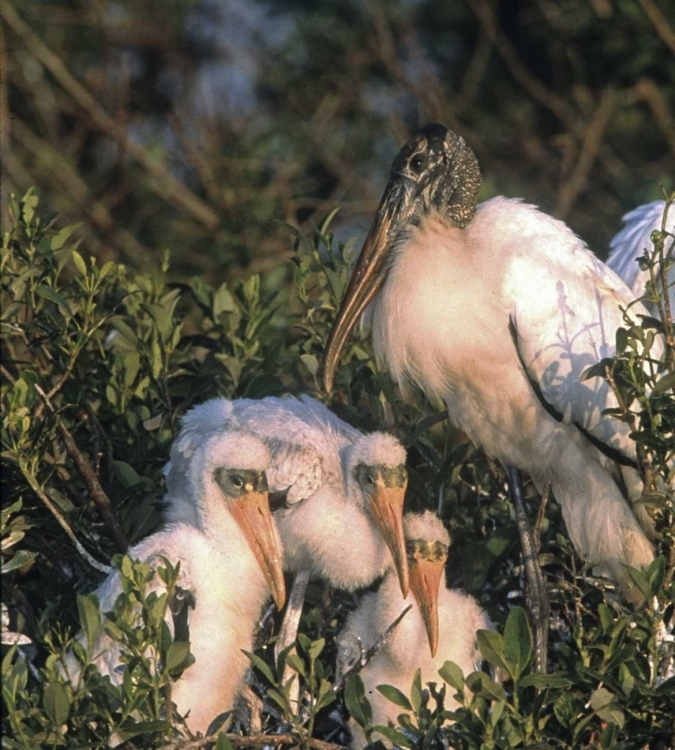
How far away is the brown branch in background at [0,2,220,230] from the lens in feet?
22.8

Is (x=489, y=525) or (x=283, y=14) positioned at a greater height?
(x=283, y=14)

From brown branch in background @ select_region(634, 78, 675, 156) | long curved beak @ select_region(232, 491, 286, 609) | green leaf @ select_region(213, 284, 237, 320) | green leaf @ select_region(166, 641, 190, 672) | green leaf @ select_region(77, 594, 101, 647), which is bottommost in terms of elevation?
long curved beak @ select_region(232, 491, 286, 609)

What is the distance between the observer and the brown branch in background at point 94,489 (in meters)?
3.89

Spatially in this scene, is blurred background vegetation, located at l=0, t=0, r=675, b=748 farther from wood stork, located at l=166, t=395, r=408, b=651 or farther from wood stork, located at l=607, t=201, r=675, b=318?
wood stork, located at l=607, t=201, r=675, b=318

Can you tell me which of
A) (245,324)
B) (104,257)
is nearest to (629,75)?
(104,257)

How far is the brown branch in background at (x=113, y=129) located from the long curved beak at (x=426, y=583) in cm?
327

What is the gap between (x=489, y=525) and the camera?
437 cm

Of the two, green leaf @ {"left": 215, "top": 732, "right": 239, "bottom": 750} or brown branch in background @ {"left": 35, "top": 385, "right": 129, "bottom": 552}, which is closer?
green leaf @ {"left": 215, "top": 732, "right": 239, "bottom": 750}

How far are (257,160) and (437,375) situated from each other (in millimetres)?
2977

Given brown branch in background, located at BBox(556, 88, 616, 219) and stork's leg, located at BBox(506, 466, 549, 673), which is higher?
brown branch in background, located at BBox(556, 88, 616, 219)

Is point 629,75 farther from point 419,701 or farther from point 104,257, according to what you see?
point 419,701

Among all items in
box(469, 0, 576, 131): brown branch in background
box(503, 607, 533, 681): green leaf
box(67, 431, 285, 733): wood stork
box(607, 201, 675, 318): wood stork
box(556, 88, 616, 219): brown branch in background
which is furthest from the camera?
box(469, 0, 576, 131): brown branch in background

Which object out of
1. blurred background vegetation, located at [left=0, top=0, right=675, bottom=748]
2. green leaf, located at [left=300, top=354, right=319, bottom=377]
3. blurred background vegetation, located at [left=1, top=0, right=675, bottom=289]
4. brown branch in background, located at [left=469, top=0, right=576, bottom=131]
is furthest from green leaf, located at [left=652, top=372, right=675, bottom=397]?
brown branch in background, located at [left=469, top=0, right=576, bottom=131]

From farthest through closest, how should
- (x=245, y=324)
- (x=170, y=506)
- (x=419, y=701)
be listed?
(x=245, y=324) < (x=170, y=506) < (x=419, y=701)
